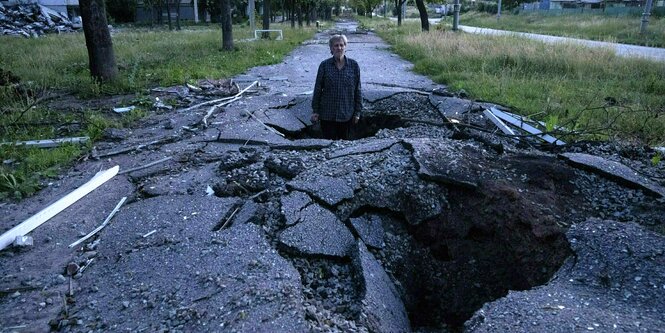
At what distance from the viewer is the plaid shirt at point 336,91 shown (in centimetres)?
581

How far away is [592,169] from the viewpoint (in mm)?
4363

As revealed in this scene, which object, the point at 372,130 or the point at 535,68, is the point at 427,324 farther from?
the point at 535,68

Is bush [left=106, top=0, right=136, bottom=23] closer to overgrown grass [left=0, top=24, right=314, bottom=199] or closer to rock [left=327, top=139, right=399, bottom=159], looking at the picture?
overgrown grass [left=0, top=24, right=314, bottom=199]

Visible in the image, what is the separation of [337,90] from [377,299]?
11.0 feet

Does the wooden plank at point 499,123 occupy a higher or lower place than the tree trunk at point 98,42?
lower

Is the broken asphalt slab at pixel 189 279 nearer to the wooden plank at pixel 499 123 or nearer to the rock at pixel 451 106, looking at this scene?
the wooden plank at pixel 499 123

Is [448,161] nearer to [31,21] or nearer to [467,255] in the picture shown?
[467,255]

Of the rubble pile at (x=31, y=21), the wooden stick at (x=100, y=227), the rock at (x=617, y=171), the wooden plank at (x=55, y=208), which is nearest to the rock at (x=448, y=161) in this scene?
the rock at (x=617, y=171)

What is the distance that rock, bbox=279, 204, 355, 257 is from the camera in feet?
11.1

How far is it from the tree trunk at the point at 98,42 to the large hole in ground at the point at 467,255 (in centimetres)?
831

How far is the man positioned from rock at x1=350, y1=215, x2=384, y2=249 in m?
2.38

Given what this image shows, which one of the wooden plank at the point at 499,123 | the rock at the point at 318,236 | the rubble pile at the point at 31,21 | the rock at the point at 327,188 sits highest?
the rubble pile at the point at 31,21

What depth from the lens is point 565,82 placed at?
1012cm

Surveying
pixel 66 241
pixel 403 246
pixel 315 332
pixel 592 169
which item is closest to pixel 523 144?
pixel 592 169
